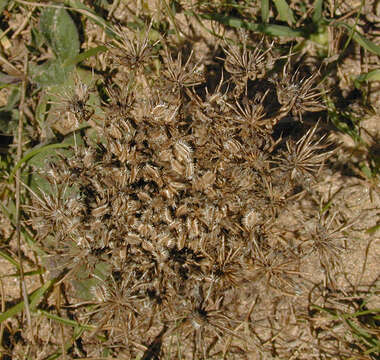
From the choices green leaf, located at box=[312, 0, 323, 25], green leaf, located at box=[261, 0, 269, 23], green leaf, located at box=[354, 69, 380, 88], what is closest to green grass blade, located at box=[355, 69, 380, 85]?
green leaf, located at box=[354, 69, 380, 88]

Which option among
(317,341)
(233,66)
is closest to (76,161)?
(233,66)

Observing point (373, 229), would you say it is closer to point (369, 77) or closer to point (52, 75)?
point (369, 77)

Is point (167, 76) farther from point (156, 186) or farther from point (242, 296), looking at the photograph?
point (242, 296)

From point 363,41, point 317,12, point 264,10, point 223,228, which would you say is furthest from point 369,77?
point 223,228

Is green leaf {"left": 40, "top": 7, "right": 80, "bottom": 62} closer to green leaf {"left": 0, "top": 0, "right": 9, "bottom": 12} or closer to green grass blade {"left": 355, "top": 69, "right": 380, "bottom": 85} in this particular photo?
green leaf {"left": 0, "top": 0, "right": 9, "bottom": 12}

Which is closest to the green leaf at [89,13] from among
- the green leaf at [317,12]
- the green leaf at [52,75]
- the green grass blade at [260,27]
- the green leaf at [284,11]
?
the green leaf at [52,75]

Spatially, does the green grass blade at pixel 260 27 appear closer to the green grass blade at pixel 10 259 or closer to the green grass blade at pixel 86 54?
the green grass blade at pixel 86 54
